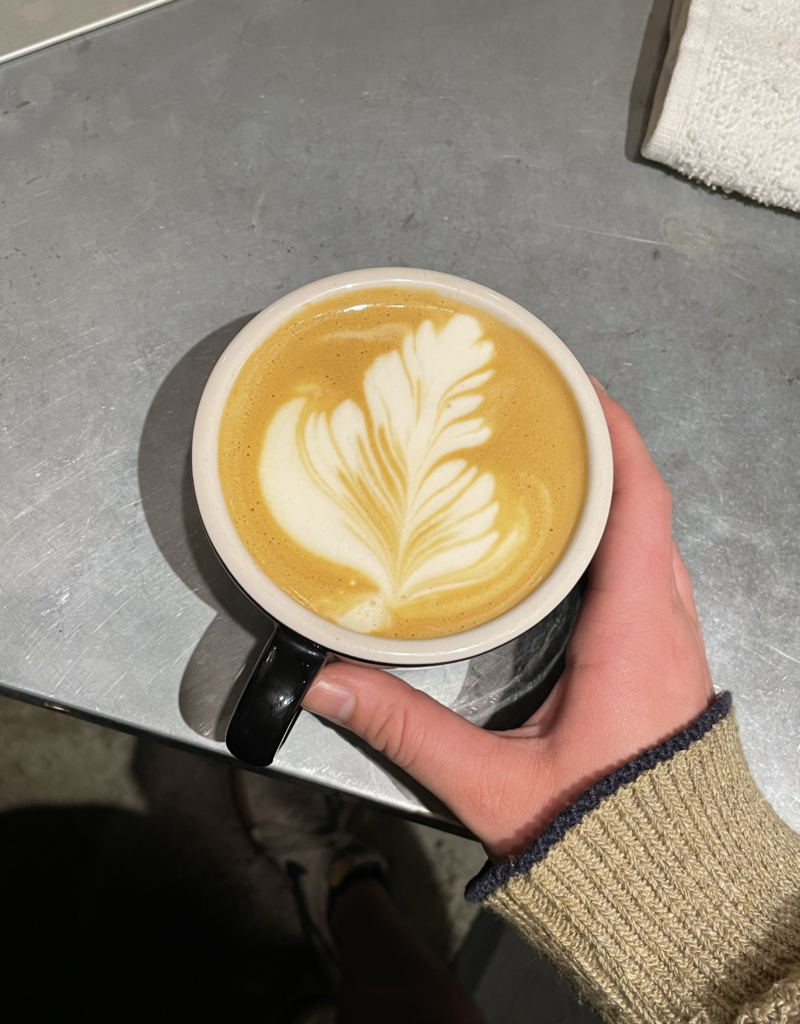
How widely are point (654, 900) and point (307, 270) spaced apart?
0.60m

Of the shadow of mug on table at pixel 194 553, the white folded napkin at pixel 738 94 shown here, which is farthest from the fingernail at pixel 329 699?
the white folded napkin at pixel 738 94

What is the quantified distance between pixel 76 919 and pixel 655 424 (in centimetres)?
117

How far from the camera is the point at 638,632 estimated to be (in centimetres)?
58

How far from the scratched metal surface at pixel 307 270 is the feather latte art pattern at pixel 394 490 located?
0.56ft

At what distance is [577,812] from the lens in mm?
516

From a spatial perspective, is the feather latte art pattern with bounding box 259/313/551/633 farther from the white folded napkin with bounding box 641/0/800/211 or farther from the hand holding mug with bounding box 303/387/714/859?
the white folded napkin with bounding box 641/0/800/211

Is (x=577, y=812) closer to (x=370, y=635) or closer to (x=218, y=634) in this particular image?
(x=370, y=635)

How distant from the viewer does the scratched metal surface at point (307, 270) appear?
0.63m

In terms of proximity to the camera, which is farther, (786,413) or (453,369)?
(786,413)

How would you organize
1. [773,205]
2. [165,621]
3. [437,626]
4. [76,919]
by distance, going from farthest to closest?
[76,919]
[773,205]
[165,621]
[437,626]

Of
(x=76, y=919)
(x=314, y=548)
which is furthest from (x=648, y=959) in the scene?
(x=76, y=919)

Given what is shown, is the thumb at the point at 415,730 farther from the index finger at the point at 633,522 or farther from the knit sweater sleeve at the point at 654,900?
the index finger at the point at 633,522

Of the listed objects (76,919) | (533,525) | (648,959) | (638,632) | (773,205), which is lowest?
(76,919)

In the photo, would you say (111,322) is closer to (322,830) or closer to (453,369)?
(453,369)
